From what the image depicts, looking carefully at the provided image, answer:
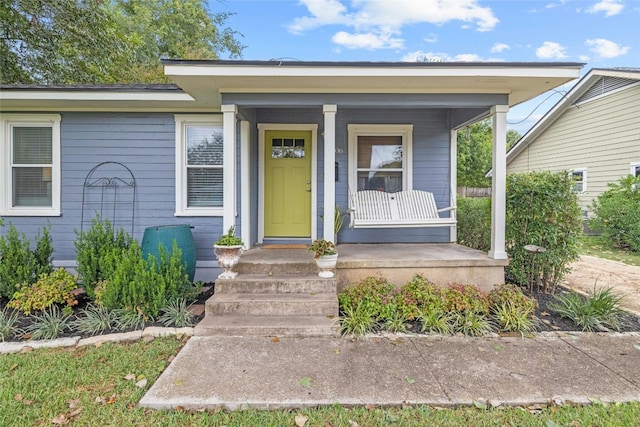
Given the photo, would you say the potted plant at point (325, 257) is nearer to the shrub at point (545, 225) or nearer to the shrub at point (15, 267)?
the shrub at point (545, 225)

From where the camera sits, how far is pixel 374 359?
2576mm

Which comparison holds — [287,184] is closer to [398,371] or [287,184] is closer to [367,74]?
[367,74]

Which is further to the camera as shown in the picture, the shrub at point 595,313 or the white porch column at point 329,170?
the white porch column at point 329,170

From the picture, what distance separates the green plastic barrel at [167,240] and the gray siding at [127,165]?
2.30ft

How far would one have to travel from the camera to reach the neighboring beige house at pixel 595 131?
823 cm

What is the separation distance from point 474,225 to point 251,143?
12.8 feet

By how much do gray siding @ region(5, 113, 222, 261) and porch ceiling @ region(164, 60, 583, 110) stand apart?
153 centimetres

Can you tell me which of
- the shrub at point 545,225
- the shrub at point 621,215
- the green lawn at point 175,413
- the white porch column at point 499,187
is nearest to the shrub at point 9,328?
the green lawn at point 175,413

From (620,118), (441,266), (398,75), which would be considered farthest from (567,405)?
(620,118)

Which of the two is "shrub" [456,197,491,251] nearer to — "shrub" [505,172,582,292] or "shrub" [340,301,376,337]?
"shrub" [505,172,582,292]

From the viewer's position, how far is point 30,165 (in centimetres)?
489

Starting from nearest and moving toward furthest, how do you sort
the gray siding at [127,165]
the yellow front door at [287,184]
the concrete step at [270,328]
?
the concrete step at [270,328] < the gray siding at [127,165] < the yellow front door at [287,184]

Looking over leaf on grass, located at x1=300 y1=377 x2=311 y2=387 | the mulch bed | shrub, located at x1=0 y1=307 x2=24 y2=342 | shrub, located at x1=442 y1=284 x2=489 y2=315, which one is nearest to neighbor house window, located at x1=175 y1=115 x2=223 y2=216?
the mulch bed

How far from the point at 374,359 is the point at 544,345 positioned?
1.53 m
